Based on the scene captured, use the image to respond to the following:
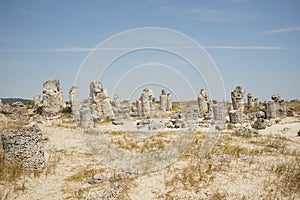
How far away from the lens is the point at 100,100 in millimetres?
24266

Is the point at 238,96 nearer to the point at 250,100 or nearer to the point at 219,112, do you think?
the point at 250,100

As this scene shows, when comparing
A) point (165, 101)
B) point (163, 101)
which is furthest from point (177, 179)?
point (165, 101)

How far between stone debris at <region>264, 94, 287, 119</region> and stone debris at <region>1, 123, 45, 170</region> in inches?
856

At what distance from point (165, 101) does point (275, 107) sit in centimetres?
1285

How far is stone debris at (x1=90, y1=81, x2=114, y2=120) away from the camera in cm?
2398

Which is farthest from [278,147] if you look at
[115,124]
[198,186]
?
[115,124]

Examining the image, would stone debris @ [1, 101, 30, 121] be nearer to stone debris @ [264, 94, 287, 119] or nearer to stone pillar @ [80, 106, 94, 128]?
stone pillar @ [80, 106, 94, 128]

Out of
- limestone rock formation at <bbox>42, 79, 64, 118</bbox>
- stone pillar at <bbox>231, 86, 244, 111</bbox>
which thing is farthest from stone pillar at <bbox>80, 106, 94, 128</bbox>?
stone pillar at <bbox>231, 86, 244, 111</bbox>

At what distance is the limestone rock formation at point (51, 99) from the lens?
2150cm

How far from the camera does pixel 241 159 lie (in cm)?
943

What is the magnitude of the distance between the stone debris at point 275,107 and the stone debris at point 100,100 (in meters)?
14.4

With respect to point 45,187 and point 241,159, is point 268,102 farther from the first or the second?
point 45,187

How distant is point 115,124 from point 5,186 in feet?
46.0

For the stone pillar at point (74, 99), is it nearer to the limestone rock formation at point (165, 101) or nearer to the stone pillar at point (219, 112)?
the limestone rock formation at point (165, 101)
